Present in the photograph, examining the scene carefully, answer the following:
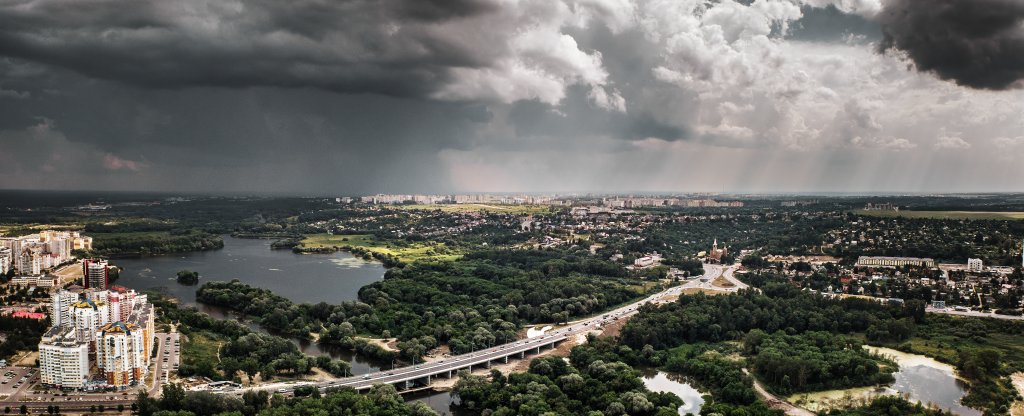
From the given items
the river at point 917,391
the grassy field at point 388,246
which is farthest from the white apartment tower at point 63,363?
the grassy field at point 388,246

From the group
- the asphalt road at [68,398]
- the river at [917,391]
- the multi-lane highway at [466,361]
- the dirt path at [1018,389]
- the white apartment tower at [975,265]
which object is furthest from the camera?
the white apartment tower at [975,265]

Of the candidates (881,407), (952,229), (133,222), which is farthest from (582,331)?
(133,222)

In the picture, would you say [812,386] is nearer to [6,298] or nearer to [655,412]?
[655,412]

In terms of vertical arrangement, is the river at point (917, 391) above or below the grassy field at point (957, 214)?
below

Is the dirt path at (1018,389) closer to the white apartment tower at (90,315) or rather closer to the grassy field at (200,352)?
the grassy field at (200,352)

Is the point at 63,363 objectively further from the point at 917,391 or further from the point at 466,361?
the point at 917,391

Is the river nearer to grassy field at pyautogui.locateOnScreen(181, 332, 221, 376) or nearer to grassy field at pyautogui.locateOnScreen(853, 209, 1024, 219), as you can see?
grassy field at pyautogui.locateOnScreen(181, 332, 221, 376)
